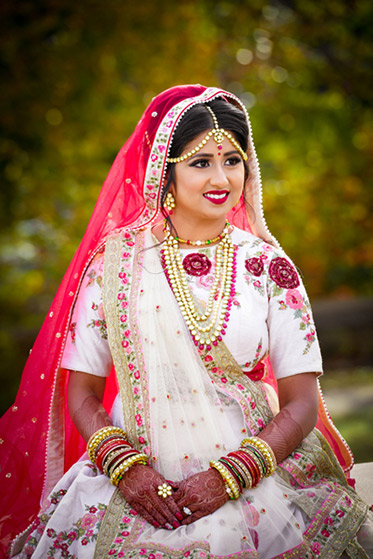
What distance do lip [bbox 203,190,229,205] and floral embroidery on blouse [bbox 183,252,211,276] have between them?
211 millimetres

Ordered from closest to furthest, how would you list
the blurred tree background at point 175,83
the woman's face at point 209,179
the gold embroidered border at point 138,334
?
the gold embroidered border at point 138,334
the woman's face at point 209,179
the blurred tree background at point 175,83

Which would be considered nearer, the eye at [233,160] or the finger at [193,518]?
the finger at [193,518]

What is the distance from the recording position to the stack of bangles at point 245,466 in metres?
1.95

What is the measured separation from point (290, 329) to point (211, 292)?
31 cm

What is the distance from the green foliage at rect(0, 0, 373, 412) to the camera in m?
7.70

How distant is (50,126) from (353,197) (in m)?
4.80

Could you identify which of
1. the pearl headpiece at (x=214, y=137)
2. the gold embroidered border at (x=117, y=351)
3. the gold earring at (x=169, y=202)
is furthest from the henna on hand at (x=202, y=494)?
the pearl headpiece at (x=214, y=137)

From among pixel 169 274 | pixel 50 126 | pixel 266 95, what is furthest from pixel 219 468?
pixel 266 95

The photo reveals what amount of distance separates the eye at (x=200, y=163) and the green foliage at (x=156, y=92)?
4.81 metres

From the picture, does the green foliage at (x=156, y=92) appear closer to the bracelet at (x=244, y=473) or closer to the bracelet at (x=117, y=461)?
the bracelet at (x=117, y=461)

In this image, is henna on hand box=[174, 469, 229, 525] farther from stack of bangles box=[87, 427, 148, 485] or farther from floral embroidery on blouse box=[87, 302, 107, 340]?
floral embroidery on blouse box=[87, 302, 107, 340]

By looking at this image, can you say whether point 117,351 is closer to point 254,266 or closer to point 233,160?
point 254,266

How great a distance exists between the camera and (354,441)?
16.5 ft

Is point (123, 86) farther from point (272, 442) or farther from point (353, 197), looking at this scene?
point (272, 442)
